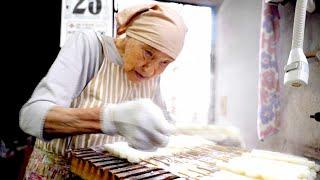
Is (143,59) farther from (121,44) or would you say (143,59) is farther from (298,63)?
(298,63)

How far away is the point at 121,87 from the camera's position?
7.59 ft

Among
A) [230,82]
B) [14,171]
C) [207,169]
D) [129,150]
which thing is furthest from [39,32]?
[207,169]

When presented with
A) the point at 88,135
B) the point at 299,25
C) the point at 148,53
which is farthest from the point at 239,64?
the point at 88,135

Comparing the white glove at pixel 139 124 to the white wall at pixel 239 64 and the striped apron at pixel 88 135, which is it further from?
the white wall at pixel 239 64

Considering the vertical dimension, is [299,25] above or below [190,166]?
above

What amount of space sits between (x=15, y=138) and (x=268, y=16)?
5.51 m

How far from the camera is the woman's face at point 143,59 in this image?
2064 millimetres

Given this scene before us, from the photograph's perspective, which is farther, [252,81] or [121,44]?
[252,81]

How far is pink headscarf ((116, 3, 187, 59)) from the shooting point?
2.03 meters

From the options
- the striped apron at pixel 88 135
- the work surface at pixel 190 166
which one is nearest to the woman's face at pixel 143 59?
the striped apron at pixel 88 135

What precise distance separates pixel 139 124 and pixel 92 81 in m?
0.97

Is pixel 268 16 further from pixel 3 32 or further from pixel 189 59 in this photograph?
pixel 3 32

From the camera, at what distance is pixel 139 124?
1.35 m

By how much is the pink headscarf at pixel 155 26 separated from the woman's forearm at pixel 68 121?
74 cm
